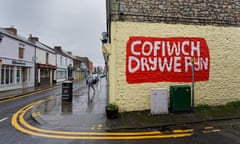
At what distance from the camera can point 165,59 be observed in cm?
932

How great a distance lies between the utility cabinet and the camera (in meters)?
8.48

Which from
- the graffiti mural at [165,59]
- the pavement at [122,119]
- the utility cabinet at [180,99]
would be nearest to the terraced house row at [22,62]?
the pavement at [122,119]

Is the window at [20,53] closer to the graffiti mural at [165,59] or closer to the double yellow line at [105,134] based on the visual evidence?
the graffiti mural at [165,59]

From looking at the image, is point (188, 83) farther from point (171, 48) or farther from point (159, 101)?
point (159, 101)

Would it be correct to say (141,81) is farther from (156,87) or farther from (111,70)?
(111,70)

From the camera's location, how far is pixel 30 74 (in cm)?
2627

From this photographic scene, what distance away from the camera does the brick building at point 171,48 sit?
8844 millimetres

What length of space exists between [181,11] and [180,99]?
14.5ft

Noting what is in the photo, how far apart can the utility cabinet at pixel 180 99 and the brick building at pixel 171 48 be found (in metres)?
0.81

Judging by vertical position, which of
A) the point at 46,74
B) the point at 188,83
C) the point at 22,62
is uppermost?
the point at 22,62

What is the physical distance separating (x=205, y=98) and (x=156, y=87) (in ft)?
8.80

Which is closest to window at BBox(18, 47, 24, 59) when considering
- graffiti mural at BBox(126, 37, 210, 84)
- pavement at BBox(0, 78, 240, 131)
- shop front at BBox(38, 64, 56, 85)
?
shop front at BBox(38, 64, 56, 85)

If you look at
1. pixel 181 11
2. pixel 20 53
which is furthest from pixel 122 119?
pixel 20 53

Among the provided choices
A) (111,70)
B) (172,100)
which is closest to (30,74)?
(111,70)
